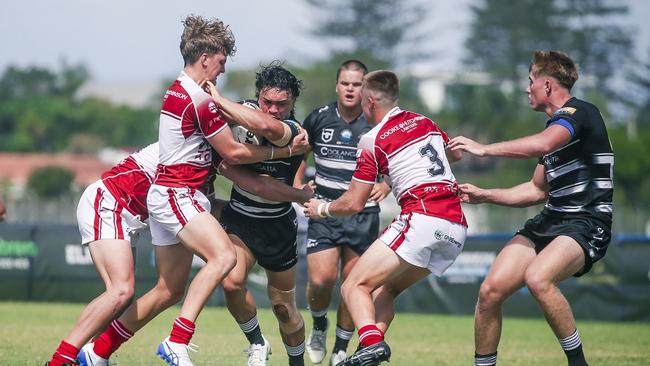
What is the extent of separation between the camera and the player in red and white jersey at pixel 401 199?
817 centimetres

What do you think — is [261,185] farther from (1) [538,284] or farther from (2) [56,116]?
(2) [56,116]

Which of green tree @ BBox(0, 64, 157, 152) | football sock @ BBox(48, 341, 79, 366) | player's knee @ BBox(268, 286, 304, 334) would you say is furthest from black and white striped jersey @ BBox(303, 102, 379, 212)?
green tree @ BBox(0, 64, 157, 152)

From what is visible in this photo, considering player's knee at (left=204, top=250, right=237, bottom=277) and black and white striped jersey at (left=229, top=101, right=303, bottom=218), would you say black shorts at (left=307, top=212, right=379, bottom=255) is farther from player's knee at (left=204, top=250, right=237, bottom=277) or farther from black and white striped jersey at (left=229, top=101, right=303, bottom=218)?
player's knee at (left=204, top=250, right=237, bottom=277)

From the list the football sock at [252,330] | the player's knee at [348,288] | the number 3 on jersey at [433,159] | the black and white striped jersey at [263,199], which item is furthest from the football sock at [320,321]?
the number 3 on jersey at [433,159]

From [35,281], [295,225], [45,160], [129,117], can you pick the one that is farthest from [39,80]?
[295,225]

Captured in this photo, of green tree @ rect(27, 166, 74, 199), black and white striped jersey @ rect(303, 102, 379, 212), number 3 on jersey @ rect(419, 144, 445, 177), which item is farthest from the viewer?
green tree @ rect(27, 166, 74, 199)

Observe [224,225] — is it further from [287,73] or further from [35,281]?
[35,281]

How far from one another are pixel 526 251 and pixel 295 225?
223 centimetres

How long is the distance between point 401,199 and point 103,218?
255 centimetres

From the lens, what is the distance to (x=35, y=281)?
18.7 m

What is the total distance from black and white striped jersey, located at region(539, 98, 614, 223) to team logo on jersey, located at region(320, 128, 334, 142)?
9.12 ft

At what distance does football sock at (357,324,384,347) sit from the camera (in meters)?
7.91

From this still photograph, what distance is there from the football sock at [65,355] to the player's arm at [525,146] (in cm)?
353

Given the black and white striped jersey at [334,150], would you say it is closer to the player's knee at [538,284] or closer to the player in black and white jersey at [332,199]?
the player in black and white jersey at [332,199]
